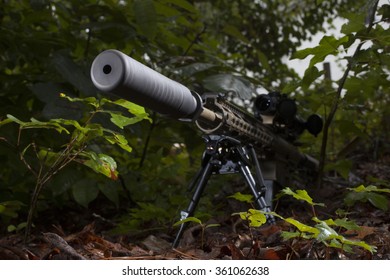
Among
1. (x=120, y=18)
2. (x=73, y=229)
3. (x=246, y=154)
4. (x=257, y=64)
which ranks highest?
(x=257, y=64)

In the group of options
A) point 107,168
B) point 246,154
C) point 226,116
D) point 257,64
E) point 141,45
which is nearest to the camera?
point 107,168

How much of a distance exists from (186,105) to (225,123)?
0.32m

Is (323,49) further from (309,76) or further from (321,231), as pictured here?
(321,231)

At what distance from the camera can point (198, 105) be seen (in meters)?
1.68

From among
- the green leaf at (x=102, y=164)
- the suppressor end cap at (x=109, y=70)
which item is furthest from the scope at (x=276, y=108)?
the suppressor end cap at (x=109, y=70)

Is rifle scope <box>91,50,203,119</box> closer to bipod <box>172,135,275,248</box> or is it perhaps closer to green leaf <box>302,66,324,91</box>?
bipod <box>172,135,275,248</box>

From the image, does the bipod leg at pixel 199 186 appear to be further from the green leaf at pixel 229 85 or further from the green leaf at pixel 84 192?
the green leaf at pixel 84 192

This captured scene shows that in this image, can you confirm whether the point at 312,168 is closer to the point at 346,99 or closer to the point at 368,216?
the point at 346,99

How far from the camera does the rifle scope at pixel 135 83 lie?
4.19 ft

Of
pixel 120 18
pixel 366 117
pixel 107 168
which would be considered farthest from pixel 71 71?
pixel 366 117

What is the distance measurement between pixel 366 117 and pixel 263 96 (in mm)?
2085

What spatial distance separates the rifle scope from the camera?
1.28 metres

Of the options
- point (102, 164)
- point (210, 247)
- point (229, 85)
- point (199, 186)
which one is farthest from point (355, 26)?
point (102, 164)

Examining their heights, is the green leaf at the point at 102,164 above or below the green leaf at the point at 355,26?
below
